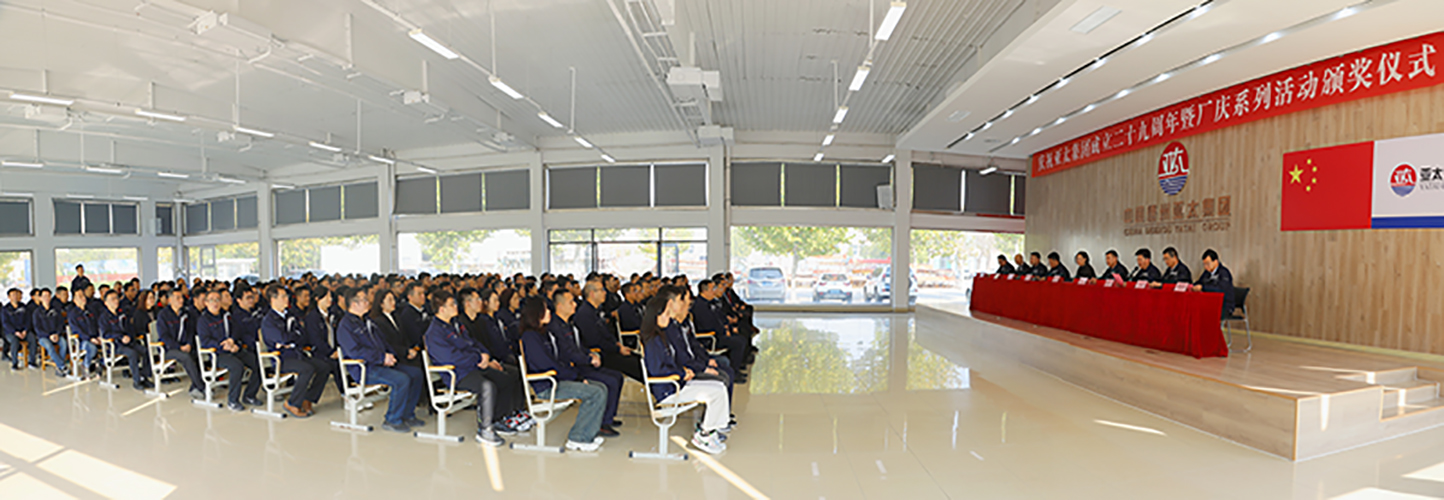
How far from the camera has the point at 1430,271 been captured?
17.9ft

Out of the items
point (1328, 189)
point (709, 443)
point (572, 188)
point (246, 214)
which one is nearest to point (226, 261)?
point (246, 214)

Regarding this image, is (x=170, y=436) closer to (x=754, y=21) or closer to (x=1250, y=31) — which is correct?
(x=754, y=21)

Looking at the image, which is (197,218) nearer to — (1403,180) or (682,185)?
(682,185)

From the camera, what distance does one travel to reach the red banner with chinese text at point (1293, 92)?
213 inches

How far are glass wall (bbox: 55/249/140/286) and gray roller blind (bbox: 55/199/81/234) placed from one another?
1.87 feet

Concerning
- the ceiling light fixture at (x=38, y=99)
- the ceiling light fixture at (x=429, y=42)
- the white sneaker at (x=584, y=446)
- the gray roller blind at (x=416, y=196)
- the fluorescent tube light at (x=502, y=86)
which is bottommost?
the white sneaker at (x=584, y=446)

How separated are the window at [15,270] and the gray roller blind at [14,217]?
58 centimetres

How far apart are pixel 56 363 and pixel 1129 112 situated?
14.0 metres

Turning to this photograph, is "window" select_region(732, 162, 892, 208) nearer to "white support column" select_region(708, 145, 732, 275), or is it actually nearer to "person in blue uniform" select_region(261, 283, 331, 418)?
"white support column" select_region(708, 145, 732, 275)

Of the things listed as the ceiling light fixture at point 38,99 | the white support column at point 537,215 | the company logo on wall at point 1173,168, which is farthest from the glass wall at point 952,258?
the ceiling light fixture at point 38,99

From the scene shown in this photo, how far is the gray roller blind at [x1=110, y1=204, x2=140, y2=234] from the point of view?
1698 cm

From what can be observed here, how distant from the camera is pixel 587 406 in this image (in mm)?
3990

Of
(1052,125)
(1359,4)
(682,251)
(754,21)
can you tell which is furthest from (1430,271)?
(682,251)

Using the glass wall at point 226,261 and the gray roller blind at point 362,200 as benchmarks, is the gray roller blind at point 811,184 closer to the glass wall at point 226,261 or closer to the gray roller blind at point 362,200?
the gray roller blind at point 362,200
